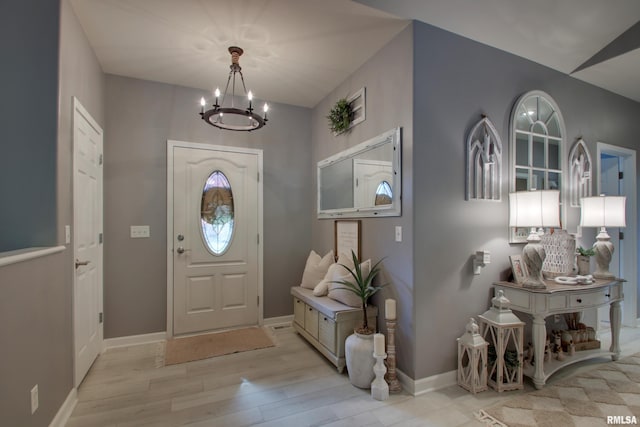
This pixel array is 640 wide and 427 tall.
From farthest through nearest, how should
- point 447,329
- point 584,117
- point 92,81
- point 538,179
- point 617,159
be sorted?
1. point 617,159
2. point 584,117
3. point 538,179
4. point 92,81
5. point 447,329

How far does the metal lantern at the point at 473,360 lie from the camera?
222cm

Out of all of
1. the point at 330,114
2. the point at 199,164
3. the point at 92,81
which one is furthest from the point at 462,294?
the point at 92,81

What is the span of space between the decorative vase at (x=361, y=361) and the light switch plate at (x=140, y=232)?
2392mm

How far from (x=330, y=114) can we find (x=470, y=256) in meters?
2.07

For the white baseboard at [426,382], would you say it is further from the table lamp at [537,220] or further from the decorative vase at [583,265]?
the decorative vase at [583,265]

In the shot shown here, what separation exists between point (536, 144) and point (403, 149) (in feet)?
4.82

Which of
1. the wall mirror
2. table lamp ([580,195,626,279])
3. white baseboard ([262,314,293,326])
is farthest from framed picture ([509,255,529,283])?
white baseboard ([262,314,293,326])

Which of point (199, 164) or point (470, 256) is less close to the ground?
point (199, 164)

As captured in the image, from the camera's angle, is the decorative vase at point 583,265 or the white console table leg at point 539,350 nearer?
the white console table leg at point 539,350

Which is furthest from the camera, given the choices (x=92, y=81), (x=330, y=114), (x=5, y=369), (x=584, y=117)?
(x=330, y=114)

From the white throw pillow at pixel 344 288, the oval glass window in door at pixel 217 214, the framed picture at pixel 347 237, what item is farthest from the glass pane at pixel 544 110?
the oval glass window in door at pixel 217 214

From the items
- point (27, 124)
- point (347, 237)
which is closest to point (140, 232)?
point (27, 124)

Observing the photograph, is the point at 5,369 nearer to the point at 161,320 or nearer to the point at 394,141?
the point at 161,320

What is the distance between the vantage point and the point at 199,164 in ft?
11.5
